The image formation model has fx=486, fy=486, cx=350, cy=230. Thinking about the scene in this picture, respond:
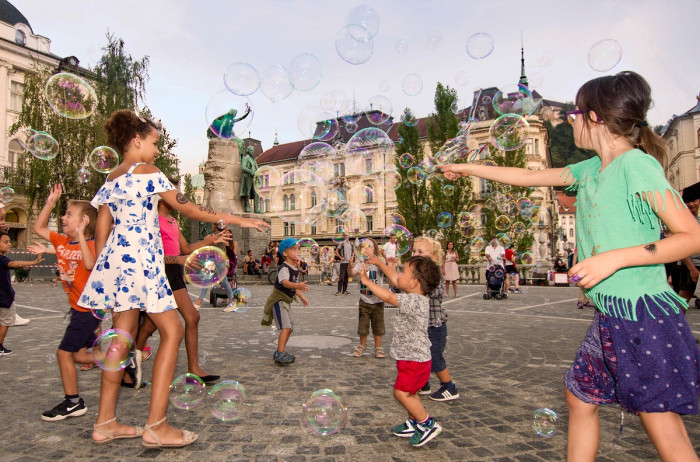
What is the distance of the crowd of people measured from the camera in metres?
1.72

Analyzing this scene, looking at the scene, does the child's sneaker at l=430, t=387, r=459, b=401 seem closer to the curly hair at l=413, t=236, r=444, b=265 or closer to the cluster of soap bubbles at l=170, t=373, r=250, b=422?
the curly hair at l=413, t=236, r=444, b=265

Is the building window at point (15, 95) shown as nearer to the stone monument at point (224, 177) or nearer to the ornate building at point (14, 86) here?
the ornate building at point (14, 86)

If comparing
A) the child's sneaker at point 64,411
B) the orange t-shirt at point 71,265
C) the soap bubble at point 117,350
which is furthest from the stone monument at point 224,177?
the soap bubble at point 117,350

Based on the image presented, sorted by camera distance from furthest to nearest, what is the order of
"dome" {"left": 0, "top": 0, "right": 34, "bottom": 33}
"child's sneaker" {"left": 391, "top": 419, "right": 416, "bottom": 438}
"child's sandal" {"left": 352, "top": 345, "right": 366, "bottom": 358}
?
"dome" {"left": 0, "top": 0, "right": 34, "bottom": 33} → "child's sandal" {"left": 352, "top": 345, "right": 366, "bottom": 358} → "child's sneaker" {"left": 391, "top": 419, "right": 416, "bottom": 438}

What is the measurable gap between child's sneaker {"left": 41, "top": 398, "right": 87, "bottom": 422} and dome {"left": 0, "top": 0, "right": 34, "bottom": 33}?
1705 inches

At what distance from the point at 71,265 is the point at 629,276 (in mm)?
4174

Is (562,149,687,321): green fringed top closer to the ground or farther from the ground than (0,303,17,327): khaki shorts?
Result: farther from the ground

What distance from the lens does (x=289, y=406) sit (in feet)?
12.2

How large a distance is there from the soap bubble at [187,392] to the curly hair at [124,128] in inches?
65.9

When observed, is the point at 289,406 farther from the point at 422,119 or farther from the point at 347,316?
the point at 422,119

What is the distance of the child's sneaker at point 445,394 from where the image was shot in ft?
12.9

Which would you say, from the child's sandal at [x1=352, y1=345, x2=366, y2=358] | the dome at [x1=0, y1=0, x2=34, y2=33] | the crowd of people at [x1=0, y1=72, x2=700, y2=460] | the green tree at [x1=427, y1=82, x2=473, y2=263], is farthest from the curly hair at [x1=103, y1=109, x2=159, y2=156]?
the dome at [x1=0, y1=0, x2=34, y2=33]

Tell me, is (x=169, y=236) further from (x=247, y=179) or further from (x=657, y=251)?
(x=247, y=179)

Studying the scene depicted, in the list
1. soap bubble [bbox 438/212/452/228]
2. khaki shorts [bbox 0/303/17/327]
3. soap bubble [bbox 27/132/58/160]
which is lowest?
khaki shorts [bbox 0/303/17/327]
